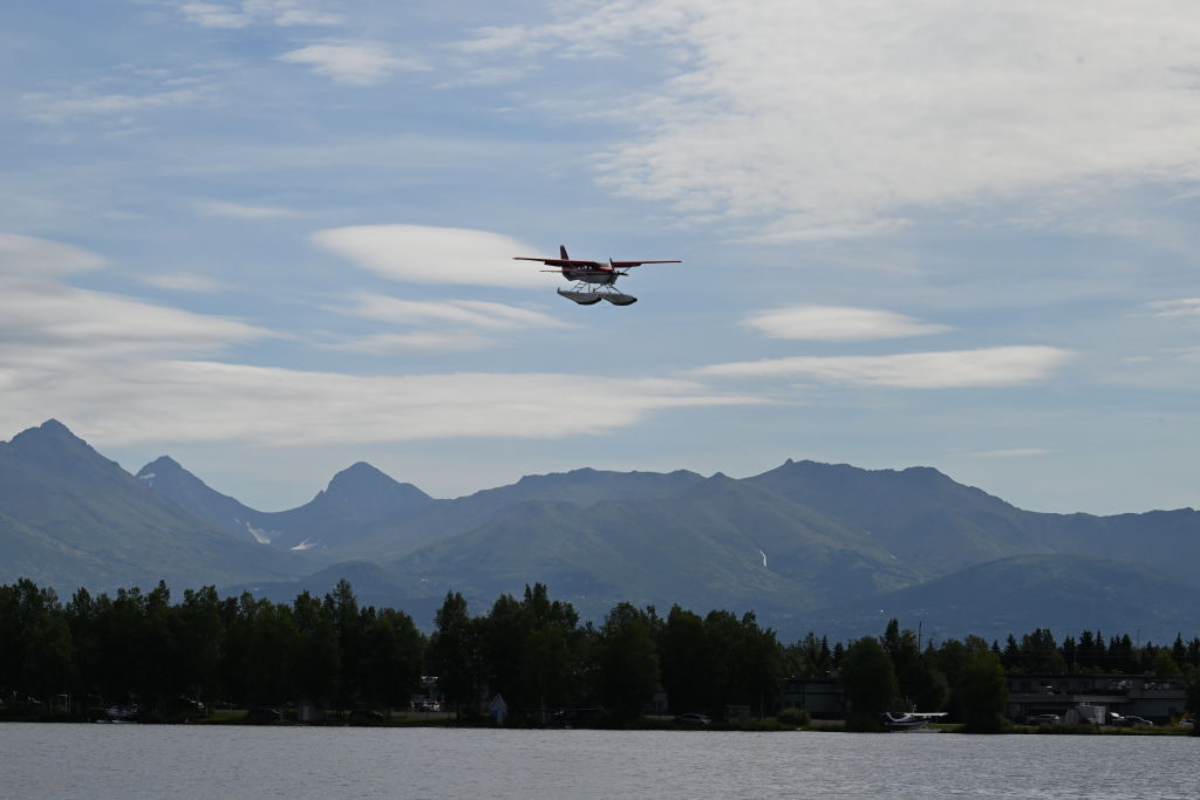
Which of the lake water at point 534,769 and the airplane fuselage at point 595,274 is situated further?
the airplane fuselage at point 595,274

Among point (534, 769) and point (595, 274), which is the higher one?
point (595, 274)

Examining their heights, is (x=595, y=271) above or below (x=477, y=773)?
above

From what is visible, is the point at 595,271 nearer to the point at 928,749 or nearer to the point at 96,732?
the point at 928,749

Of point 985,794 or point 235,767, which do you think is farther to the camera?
point 235,767

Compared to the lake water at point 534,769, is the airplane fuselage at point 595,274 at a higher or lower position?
higher

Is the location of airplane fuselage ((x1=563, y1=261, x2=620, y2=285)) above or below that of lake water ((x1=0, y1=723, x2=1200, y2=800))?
above

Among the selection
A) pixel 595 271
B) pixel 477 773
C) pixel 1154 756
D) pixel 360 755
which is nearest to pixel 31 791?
pixel 477 773

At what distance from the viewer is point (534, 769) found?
142750 mm

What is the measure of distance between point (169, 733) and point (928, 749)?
9506 cm

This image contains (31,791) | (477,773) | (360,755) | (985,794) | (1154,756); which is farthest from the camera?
(1154,756)

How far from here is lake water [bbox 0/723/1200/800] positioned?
394 ft

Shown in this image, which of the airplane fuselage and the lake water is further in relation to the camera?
the airplane fuselage

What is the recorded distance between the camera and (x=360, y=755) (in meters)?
160

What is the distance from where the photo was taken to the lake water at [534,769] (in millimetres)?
120062
